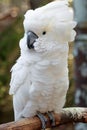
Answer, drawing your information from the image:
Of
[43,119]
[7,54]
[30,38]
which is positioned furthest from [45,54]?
[7,54]

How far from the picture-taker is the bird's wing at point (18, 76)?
5.68 feet

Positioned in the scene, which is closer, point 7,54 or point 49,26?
point 49,26

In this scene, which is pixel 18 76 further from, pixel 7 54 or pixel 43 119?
pixel 7 54

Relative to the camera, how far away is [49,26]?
5.48ft

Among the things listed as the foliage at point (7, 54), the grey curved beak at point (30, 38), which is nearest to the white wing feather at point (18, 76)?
the grey curved beak at point (30, 38)

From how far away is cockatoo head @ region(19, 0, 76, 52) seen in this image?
1664mm

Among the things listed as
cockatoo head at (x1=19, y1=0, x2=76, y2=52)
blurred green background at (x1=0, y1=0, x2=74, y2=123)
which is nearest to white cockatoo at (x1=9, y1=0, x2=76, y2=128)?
cockatoo head at (x1=19, y1=0, x2=76, y2=52)

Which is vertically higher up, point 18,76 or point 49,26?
point 49,26

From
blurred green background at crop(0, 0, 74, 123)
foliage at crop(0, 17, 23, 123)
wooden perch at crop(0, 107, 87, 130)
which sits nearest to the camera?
wooden perch at crop(0, 107, 87, 130)

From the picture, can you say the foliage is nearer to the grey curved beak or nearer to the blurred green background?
the blurred green background

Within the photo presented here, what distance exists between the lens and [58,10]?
5.53 ft

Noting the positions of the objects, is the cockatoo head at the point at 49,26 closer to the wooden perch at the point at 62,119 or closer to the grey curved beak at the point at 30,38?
Answer: the grey curved beak at the point at 30,38

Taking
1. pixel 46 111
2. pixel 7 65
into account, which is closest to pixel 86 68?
pixel 46 111

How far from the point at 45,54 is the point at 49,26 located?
0.38ft
